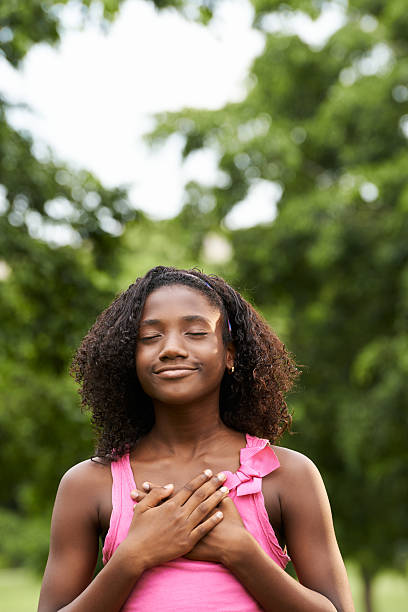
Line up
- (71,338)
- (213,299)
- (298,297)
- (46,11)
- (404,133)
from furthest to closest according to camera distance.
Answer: (298,297) → (404,133) → (71,338) → (46,11) → (213,299)

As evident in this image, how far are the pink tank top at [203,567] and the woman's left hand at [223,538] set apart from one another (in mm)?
31

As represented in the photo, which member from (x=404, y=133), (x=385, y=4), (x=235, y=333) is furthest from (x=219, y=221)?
(x=235, y=333)

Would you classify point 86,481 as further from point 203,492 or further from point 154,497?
point 203,492

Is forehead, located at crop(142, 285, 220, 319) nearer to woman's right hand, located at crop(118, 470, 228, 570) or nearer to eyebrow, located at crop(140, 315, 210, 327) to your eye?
eyebrow, located at crop(140, 315, 210, 327)

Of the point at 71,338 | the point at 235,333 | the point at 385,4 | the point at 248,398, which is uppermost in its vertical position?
the point at 385,4

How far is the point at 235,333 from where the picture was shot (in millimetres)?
2512

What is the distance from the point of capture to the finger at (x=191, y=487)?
2.13 m

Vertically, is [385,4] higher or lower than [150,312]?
higher

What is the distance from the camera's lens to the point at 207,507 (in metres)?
2.10

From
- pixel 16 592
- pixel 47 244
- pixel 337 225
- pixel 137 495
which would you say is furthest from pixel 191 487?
pixel 16 592

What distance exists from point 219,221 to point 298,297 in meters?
1.93

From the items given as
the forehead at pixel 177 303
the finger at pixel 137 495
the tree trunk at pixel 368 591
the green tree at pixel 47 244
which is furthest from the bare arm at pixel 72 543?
the tree trunk at pixel 368 591

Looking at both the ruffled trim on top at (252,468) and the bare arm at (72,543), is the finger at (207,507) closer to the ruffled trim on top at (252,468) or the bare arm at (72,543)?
the ruffled trim on top at (252,468)

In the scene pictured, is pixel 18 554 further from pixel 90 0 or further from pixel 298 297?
pixel 90 0
